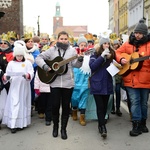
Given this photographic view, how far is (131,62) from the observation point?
603 centimetres

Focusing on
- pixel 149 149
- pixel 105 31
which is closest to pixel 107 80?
pixel 105 31

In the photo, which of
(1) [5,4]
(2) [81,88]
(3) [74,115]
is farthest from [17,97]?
(1) [5,4]

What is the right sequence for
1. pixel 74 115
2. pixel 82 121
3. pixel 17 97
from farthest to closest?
pixel 74 115 < pixel 82 121 < pixel 17 97

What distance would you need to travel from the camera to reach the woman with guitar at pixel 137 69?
19.7 feet

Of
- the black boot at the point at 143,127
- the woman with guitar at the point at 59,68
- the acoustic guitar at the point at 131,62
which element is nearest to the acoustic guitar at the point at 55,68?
the woman with guitar at the point at 59,68

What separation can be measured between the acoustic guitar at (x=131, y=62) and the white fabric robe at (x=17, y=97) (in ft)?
5.49

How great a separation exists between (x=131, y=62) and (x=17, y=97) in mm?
2154

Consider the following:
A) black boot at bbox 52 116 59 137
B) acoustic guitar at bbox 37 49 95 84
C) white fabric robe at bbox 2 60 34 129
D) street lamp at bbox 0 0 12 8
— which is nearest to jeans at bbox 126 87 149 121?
acoustic guitar at bbox 37 49 95 84

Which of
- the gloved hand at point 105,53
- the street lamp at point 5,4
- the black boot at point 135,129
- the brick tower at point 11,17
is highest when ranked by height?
the street lamp at point 5,4

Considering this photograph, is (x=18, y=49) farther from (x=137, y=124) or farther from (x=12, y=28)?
(x=12, y=28)

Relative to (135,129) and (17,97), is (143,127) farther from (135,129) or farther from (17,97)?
(17,97)

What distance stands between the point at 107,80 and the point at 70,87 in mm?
641

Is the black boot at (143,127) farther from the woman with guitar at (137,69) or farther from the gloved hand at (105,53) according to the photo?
the gloved hand at (105,53)

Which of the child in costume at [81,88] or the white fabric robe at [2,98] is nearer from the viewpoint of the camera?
the white fabric robe at [2,98]
